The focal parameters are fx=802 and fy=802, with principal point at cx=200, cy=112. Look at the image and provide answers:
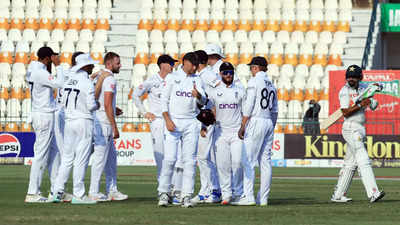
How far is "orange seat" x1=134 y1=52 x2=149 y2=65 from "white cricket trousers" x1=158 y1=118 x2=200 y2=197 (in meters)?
21.1

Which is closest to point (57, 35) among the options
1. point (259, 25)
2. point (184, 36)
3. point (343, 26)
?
point (184, 36)

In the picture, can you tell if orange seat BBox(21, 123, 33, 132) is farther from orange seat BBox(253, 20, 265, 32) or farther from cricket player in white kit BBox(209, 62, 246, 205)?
cricket player in white kit BBox(209, 62, 246, 205)

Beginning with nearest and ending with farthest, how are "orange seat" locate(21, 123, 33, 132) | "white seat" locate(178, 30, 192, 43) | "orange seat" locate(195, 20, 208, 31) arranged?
1. "orange seat" locate(21, 123, 33, 132)
2. "white seat" locate(178, 30, 192, 43)
3. "orange seat" locate(195, 20, 208, 31)

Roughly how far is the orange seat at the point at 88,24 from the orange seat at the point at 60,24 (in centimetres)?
83

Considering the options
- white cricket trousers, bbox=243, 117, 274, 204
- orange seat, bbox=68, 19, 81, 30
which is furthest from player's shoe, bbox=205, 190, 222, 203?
orange seat, bbox=68, 19, 81, 30

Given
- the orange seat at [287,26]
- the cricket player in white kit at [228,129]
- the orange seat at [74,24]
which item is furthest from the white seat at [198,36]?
the cricket player in white kit at [228,129]

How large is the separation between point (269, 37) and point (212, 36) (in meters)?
→ 2.38

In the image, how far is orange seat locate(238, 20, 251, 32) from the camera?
3384cm

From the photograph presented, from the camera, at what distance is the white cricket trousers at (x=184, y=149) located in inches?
459

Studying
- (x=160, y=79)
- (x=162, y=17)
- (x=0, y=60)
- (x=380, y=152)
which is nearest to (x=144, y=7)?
(x=162, y=17)

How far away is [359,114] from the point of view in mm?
13195

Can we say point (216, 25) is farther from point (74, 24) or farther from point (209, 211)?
point (209, 211)

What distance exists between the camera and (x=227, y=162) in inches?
502

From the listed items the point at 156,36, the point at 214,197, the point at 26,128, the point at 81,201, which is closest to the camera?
the point at 81,201
